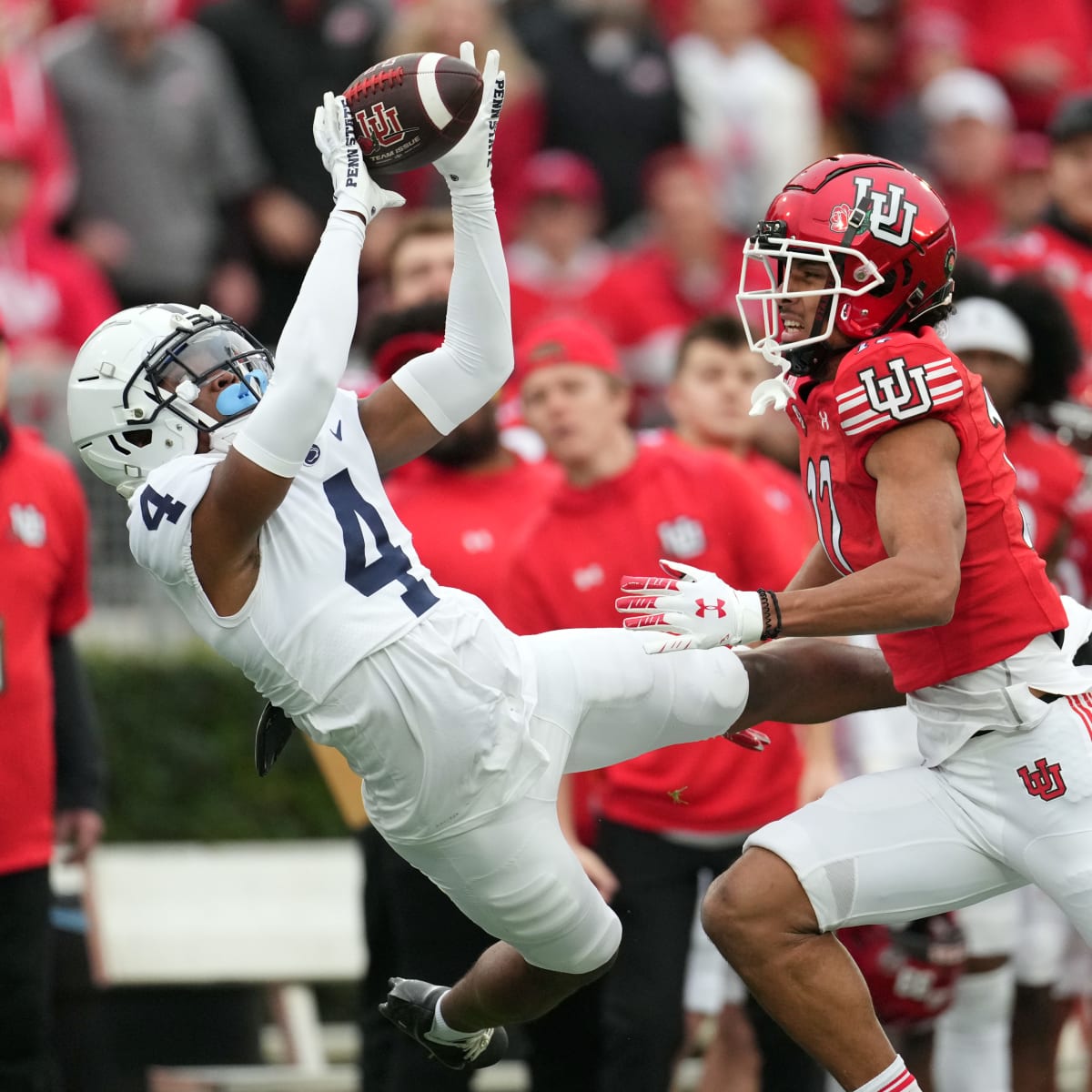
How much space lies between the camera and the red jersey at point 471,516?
18.0 feet

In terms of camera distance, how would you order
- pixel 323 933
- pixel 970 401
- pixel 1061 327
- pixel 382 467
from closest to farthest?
pixel 970 401 < pixel 382 467 < pixel 1061 327 < pixel 323 933

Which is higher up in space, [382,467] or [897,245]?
[897,245]

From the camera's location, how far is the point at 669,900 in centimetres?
515

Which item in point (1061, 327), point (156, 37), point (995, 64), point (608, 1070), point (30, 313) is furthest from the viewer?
point (995, 64)

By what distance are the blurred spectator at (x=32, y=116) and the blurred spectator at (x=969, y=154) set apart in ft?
14.3

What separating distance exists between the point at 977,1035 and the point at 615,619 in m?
1.61

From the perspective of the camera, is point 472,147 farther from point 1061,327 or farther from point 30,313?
point 30,313

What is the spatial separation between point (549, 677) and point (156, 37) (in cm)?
588

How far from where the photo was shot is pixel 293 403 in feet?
12.0

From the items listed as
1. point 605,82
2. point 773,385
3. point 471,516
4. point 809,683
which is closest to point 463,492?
point 471,516

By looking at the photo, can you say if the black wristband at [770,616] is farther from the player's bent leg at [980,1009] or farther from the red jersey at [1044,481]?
the player's bent leg at [980,1009]

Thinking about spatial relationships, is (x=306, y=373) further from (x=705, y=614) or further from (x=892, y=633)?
(x=892, y=633)

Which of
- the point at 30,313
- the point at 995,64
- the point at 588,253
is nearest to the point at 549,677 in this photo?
the point at 30,313

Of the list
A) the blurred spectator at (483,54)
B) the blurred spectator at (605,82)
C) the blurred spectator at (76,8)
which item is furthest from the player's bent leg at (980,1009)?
the blurred spectator at (76,8)
